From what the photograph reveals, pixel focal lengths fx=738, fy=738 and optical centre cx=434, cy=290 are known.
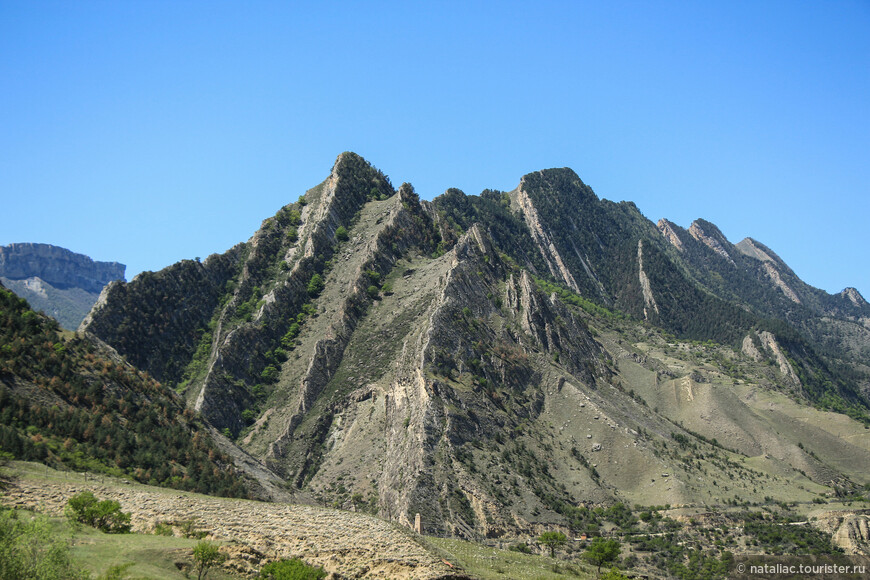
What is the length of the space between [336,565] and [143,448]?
44.5 meters

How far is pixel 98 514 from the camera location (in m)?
61.5

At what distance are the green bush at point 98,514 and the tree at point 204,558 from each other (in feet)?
35.6

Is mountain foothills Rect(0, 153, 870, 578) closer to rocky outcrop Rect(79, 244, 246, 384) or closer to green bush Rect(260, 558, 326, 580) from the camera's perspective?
rocky outcrop Rect(79, 244, 246, 384)

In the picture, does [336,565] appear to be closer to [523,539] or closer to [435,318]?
[523,539]

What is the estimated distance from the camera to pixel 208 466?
100 meters

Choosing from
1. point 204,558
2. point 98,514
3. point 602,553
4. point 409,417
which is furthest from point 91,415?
point 602,553

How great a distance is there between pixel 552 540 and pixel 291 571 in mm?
61025

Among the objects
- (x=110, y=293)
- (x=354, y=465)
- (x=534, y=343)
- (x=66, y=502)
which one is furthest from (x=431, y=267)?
(x=66, y=502)

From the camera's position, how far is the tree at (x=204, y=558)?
53969 millimetres

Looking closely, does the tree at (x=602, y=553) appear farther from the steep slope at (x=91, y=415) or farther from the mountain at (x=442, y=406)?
the steep slope at (x=91, y=415)

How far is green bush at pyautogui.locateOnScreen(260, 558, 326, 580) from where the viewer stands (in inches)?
2155

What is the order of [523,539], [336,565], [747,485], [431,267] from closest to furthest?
[336,565] → [523,539] → [747,485] → [431,267]

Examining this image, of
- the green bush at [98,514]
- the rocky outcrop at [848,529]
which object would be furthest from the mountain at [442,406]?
the green bush at [98,514]

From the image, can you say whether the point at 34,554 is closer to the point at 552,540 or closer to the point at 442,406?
the point at 552,540
